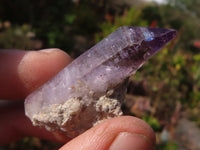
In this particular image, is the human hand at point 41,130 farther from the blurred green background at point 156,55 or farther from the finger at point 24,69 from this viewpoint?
the blurred green background at point 156,55

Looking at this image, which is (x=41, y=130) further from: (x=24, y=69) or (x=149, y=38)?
(x=149, y=38)

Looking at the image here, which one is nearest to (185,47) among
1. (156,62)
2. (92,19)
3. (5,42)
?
(156,62)

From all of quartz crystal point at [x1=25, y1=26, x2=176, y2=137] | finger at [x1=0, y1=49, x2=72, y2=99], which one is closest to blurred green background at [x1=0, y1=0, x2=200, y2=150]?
finger at [x1=0, y1=49, x2=72, y2=99]

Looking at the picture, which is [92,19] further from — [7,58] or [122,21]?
[7,58]

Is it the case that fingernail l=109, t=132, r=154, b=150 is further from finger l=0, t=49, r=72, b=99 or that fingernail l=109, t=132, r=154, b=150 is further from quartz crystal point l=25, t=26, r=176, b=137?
finger l=0, t=49, r=72, b=99

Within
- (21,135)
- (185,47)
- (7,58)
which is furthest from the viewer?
(185,47)
